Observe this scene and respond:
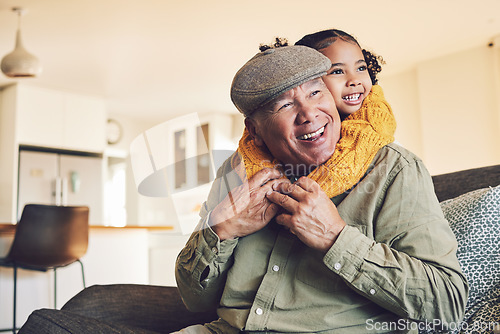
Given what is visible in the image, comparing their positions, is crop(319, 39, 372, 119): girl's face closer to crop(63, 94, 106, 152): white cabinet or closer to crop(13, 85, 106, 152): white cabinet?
crop(13, 85, 106, 152): white cabinet

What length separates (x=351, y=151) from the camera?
1087 millimetres

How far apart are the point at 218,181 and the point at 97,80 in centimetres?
585

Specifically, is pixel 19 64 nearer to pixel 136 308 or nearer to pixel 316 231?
pixel 136 308

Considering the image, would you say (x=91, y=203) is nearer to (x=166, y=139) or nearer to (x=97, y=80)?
(x=97, y=80)

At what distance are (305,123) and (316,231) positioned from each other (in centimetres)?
26

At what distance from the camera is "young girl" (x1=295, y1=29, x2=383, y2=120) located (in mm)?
1289

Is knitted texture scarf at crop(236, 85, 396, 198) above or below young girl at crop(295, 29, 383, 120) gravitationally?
below

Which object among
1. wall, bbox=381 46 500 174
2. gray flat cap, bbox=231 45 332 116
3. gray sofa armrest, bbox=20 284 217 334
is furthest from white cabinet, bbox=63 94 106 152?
gray flat cap, bbox=231 45 332 116

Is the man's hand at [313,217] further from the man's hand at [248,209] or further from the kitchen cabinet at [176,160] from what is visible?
the kitchen cabinet at [176,160]

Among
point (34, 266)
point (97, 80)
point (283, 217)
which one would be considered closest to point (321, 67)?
point (283, 217)

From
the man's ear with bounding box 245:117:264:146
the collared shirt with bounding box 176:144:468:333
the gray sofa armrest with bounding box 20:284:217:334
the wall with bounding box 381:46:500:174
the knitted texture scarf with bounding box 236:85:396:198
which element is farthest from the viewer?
the wall with bounding box 381:46:500:174

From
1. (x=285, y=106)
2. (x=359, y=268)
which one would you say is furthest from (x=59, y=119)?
(x=359, y=268)

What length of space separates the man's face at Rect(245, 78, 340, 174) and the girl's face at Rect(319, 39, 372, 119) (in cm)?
15

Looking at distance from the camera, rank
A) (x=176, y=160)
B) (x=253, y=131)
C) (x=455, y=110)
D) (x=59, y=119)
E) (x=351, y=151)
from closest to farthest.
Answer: (x=351, y=151) → (x=253, y=131) → (x=176, y=160) → (x=455, y=110) → (x=59, y=119)
